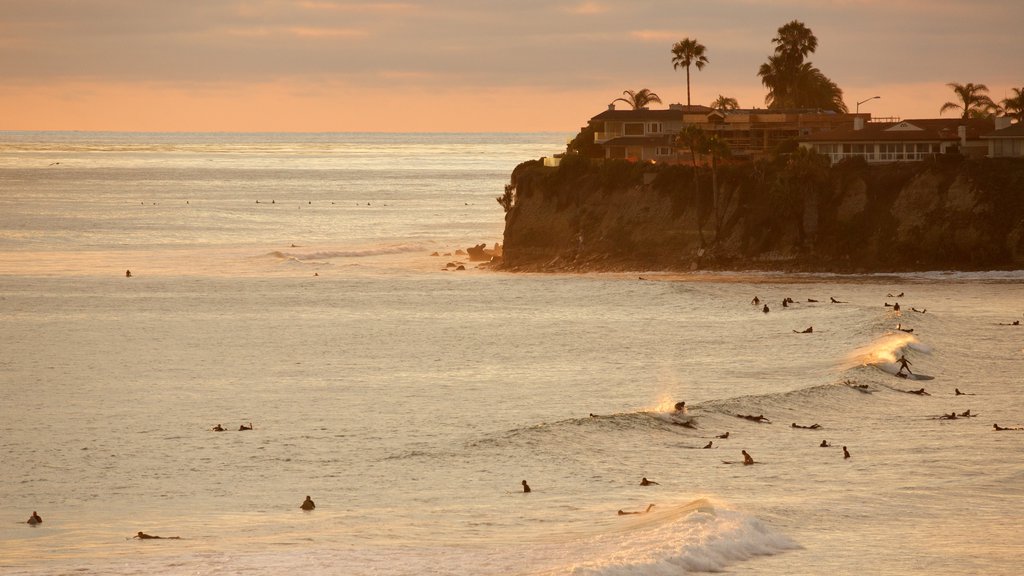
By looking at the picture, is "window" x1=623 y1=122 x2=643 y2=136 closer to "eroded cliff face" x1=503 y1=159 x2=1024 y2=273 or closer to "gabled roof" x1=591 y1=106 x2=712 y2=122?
"gabled roof" x1=591 y1=106 x2=712 y2=122

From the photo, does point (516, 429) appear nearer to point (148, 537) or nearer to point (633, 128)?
point (148, 537)

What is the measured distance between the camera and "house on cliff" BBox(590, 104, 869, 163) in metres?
114

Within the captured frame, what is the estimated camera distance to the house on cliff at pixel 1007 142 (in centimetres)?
9850

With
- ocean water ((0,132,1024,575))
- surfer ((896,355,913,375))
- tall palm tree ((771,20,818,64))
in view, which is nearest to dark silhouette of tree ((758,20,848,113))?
tall palm tree ((771,20,818,64))

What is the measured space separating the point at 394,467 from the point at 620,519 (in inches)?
357

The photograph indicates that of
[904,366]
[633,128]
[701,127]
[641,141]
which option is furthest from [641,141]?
[904,366]

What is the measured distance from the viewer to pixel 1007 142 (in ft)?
326

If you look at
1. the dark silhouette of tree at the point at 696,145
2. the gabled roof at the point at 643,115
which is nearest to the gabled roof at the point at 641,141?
the gabled roof at the point at 643,115

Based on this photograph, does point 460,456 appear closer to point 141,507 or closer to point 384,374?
point 141,507

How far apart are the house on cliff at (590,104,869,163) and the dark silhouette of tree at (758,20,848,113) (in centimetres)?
957

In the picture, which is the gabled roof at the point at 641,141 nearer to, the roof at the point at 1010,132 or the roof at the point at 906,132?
the roof at the point at 906,132

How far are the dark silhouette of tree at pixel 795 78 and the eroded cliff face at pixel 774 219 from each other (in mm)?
33151

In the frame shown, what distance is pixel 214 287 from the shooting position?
9650cm

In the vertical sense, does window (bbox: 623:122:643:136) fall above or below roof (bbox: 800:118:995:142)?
above
